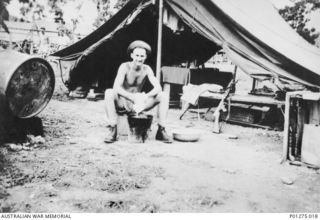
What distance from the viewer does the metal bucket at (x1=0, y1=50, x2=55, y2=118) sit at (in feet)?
11.1

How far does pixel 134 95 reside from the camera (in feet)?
13.0


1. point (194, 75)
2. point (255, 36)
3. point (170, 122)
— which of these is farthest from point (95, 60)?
point (255, 36)

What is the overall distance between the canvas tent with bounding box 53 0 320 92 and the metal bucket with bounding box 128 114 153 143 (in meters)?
1.64

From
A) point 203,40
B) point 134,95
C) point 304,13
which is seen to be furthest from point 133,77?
point 203,40

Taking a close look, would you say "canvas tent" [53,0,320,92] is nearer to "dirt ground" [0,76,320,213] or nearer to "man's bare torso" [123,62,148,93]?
"dirt ground" [0,76,320,213]

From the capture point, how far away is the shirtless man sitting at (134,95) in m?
4.00

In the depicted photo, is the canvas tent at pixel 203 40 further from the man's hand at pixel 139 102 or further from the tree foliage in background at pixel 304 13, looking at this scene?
the man's hand at pixel 139 102

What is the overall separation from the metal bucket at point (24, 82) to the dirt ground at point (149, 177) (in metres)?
0.42

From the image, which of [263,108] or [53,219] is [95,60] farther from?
[53,219]

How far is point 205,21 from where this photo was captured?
518cm

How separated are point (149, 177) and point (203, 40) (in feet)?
20.3

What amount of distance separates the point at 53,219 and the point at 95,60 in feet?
18.1

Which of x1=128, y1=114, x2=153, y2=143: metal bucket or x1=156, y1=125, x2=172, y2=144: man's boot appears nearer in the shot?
x1=128, y1=114, x2=153, y2=143: metal bucket

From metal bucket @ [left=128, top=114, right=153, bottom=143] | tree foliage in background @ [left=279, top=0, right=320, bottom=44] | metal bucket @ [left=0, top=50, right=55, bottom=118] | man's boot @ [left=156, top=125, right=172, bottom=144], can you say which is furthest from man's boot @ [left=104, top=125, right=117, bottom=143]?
tree foliage in background @ [left=279, top=0, right=320, bottom=44]
